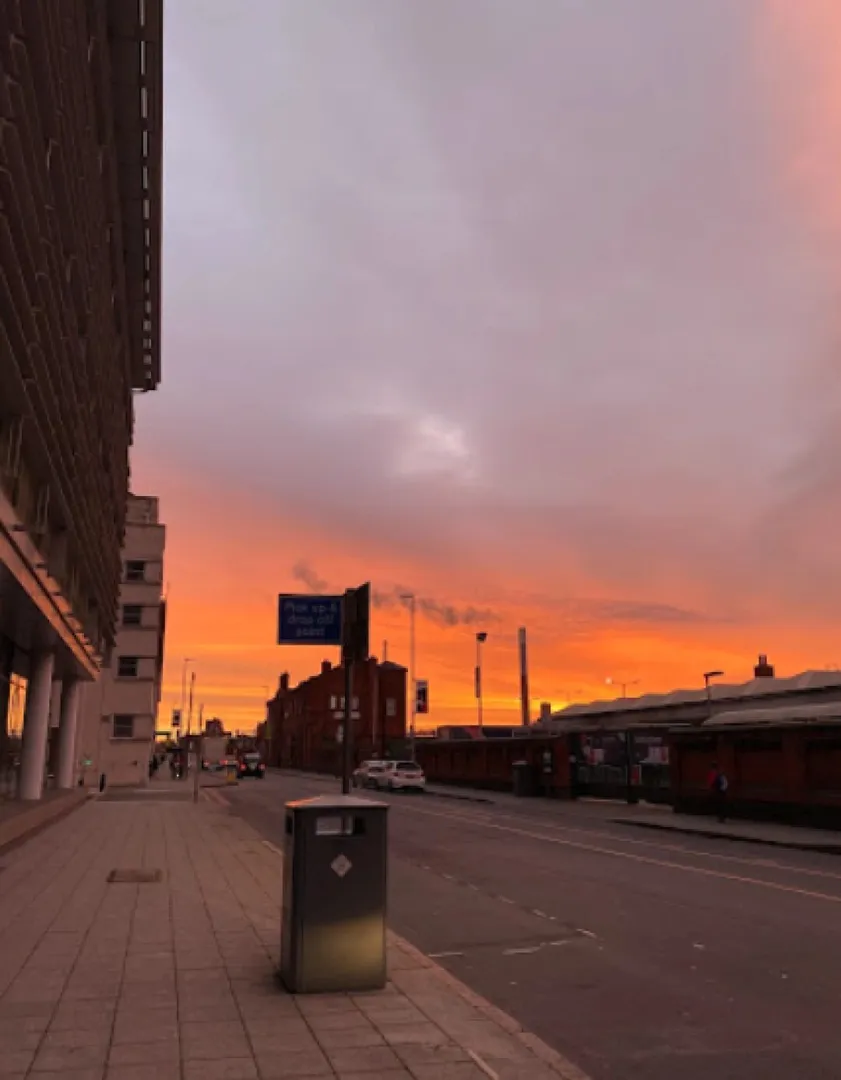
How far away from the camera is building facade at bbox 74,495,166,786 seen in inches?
2058

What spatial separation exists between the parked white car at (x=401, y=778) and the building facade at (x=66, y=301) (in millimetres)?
19574

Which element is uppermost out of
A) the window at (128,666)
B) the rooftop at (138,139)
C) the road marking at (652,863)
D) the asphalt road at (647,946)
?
the rooftop at (138,139)

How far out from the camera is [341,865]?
656 centimetres

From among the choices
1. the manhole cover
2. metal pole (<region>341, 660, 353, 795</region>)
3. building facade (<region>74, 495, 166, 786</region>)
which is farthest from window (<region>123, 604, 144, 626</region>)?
metal pole (<region>341, 660, 353, 795</region>)

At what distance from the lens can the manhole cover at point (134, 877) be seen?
12.8 meters

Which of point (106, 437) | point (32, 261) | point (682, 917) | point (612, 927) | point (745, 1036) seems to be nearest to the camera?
point (745, 1036)

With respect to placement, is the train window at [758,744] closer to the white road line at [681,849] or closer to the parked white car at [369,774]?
the white road line at [681,849]

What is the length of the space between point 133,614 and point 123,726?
7.07 m

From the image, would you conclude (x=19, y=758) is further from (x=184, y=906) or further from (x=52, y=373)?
(x=184, y=906)

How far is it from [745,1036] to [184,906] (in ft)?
22.4

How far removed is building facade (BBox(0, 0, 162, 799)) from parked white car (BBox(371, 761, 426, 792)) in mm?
19574

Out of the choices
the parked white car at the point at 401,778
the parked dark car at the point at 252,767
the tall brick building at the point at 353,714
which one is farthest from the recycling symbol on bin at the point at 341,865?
the tall brick building at the point at 353,714

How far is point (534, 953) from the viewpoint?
8961 millimetres

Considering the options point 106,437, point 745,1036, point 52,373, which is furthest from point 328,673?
point 745,1036
